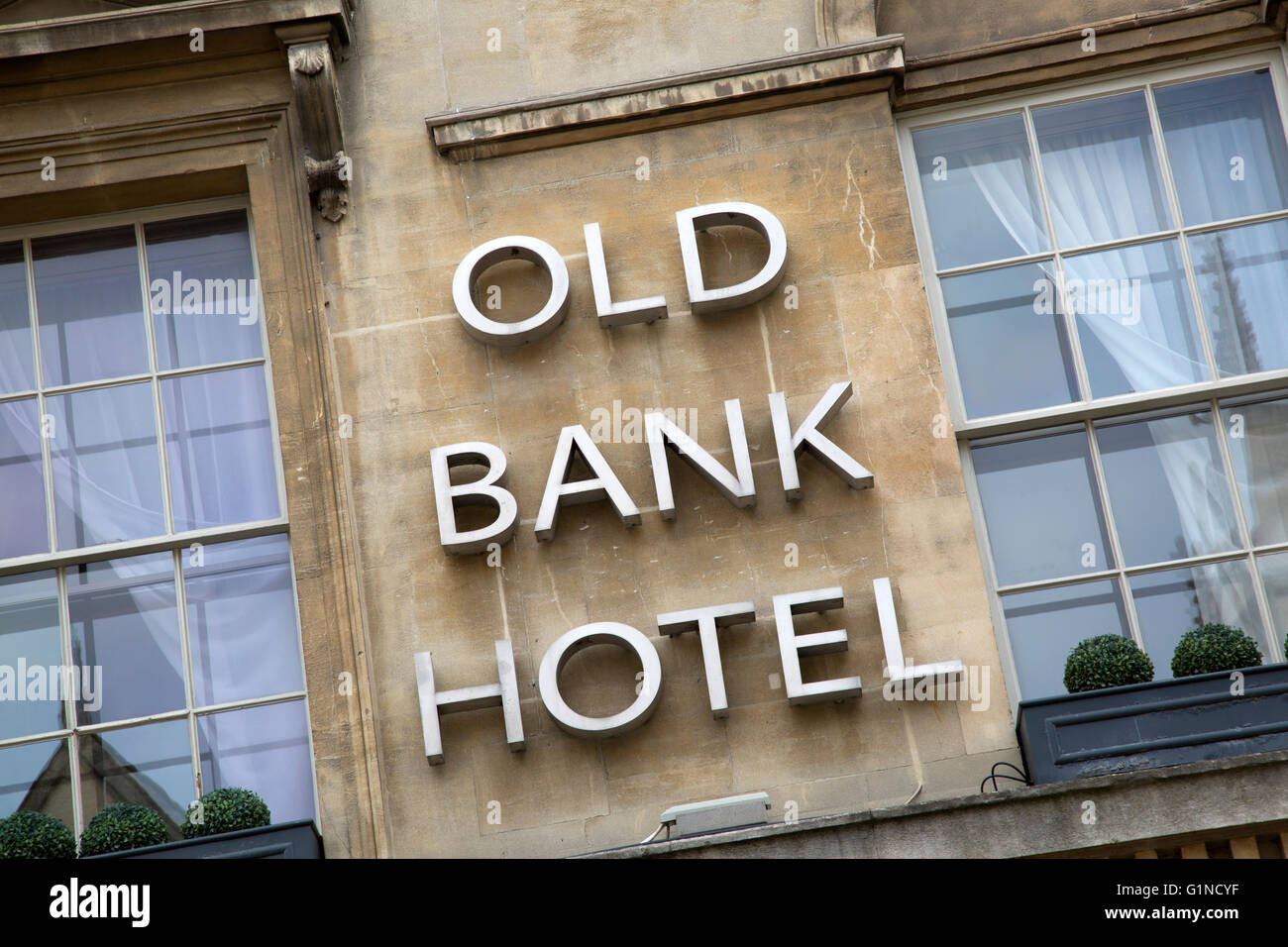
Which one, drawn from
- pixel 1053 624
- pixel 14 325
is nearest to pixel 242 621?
pixel 14 325

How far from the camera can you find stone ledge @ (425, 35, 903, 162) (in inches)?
388

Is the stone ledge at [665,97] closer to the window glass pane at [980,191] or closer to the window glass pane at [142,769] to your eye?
the window glass pane at [980,191]

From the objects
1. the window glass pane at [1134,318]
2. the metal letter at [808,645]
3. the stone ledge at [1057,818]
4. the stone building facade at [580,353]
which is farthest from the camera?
the window glass pane at [1134,318]

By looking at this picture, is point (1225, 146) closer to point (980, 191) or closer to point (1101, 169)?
point (1101, 169)

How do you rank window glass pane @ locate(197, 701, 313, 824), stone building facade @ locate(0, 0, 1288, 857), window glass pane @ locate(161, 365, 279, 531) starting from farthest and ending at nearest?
window glass pane @ locate(161, 365, 279, 531) < window glass pane @ locate(197, 701, 313, 824) < stone building facade @ locate(0, 0, 1288, 857)

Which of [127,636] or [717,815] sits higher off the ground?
[127,636]

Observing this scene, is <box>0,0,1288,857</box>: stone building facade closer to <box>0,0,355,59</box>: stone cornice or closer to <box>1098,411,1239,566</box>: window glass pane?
<box>0,0,355,59</box>: stone cornice

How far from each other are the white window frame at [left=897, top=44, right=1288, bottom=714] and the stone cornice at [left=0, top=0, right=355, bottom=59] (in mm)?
3701

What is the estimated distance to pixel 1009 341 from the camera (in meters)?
9.75

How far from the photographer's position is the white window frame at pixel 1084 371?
919 cm

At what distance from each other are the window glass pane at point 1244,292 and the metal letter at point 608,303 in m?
3.17

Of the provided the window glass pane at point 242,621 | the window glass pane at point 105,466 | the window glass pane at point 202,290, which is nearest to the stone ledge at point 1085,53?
the window glass pane at point 202,290

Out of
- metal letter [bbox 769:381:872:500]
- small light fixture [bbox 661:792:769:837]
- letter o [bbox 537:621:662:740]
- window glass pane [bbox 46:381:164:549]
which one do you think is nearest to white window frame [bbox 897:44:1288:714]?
metal letter [bbox 769:381:872:500]

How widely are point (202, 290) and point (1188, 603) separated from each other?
599cm
